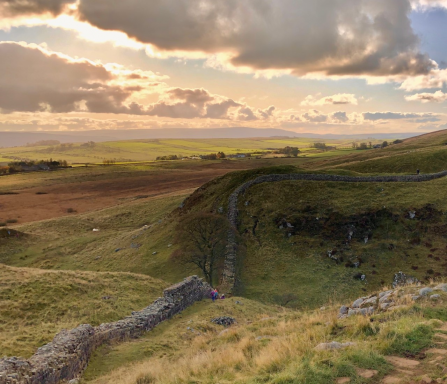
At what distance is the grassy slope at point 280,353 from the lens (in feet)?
31.4

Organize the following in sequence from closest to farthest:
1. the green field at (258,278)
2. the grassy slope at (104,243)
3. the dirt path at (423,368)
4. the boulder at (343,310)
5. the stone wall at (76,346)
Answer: the dirt path at (423,368) < the green field at (258,278) < the stone wall at (76,346) < the boulder at (343,310) < the grassy slope at (104,243)

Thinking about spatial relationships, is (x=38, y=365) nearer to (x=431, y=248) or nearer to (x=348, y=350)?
(x=348, y=350)

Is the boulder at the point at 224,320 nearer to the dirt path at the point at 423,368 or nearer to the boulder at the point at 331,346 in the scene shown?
the boulder at the point at 331,346

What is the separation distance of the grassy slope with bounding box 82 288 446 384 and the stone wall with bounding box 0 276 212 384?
852mm

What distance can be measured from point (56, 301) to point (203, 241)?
794 inches

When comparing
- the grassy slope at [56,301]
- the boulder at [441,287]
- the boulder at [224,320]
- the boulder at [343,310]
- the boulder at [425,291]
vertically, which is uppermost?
the boulder at [441,287]

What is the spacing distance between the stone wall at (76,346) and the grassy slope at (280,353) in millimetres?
852

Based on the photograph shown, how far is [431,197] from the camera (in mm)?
44156

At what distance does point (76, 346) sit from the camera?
1477 centimetres

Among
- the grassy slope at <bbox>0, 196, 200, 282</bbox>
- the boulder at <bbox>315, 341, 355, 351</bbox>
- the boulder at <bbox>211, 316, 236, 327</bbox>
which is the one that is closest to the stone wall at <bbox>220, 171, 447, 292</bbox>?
the grassy slope at <bbox>0, 196, 200, 282</bbox>

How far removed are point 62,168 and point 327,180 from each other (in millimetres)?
166229

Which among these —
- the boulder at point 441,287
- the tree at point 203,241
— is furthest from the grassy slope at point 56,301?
the boulder at point 441,287

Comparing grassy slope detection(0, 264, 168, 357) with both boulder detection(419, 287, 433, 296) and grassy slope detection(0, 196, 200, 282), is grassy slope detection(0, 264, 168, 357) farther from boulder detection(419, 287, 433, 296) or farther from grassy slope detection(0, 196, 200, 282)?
boulder detection(419, 287, 433, 296)

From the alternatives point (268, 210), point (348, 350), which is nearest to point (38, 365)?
point (348, 350)
